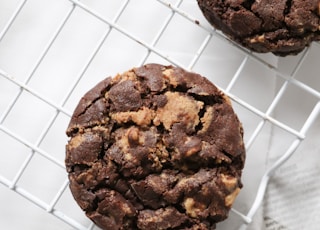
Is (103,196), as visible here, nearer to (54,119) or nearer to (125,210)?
(125,210)

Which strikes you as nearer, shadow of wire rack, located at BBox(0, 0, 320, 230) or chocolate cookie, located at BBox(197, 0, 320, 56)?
chocolate cookie, located at BBox(197, 0, 320, 56)

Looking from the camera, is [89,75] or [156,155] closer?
[156,155]

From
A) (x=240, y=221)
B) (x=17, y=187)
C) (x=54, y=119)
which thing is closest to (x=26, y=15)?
(x=54, y=119)

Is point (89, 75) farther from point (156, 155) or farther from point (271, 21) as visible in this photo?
point (271, 21)

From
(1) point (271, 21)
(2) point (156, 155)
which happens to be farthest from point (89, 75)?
(1) point (271, 21)

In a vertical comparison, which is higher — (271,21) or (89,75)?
(271,21)
